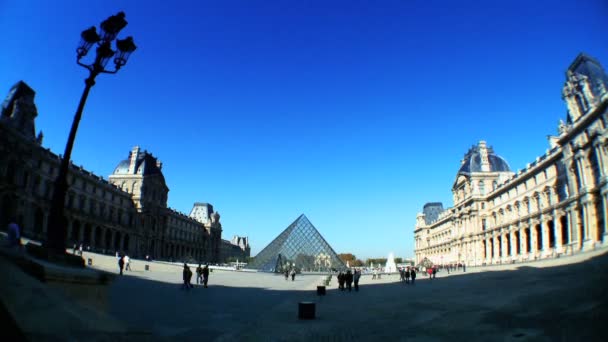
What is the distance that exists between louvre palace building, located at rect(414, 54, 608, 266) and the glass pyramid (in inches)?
977

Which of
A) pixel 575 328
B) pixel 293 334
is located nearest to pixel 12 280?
pixel 293 334

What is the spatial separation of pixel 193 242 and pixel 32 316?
90.9 metres

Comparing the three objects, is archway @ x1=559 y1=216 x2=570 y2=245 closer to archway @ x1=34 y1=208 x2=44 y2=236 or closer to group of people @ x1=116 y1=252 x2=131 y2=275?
group of people @ x1=116 y1=252 x2=131 y2=275

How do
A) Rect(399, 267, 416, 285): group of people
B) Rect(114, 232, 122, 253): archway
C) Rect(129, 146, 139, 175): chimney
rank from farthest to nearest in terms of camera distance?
Rect(129, 146, 139, 175): chimney
Rect(114, 232, 122, 253): archway
Rect(399, 267, 416, 285): group of people

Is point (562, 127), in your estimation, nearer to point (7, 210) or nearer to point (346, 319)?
point (346, 319)

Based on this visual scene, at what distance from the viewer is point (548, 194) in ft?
130

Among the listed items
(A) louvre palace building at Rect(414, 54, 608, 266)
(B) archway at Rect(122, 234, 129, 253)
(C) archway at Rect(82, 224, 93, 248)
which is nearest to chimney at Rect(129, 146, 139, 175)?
(B) archway at Rect(122, 234, 129, 253)

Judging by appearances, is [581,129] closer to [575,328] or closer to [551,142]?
[551,142]

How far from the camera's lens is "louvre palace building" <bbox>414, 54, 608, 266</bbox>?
2952 cm

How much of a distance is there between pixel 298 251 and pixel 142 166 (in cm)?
4022

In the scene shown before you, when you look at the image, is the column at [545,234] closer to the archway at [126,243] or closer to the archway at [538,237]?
the archway at [538,237]

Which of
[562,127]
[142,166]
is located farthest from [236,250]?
[562,127]

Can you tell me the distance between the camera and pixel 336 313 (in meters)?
11.0

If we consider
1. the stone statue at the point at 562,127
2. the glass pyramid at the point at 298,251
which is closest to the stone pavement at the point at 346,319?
the stone statue at the point at 562,127
